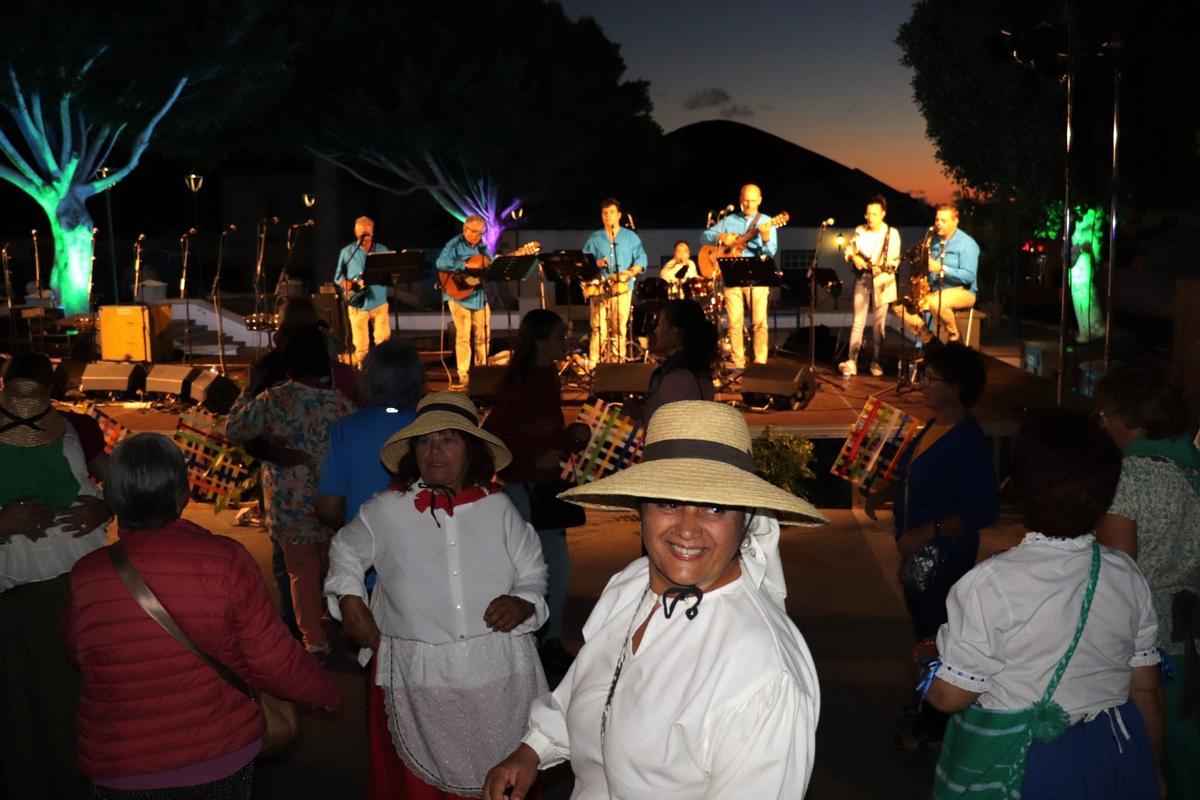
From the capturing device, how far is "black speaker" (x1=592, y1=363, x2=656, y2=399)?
11.6 meters

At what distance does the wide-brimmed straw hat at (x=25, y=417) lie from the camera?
4121 mm

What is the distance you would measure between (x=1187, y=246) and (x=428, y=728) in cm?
4039

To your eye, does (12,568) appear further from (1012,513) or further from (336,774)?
(1012,513)

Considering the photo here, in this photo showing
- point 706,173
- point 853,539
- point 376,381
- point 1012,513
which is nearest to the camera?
point 376,381

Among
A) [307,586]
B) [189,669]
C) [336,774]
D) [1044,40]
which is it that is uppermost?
[1044,40]

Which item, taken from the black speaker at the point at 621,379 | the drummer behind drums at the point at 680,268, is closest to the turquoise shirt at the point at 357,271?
the black speaker at the point at 621,379

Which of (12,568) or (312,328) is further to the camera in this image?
(312,328)

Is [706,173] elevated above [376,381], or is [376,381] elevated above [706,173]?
[706,173]

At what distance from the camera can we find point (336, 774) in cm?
488

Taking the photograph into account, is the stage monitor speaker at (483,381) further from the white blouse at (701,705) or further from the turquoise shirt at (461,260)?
the white blouse at (701,705)

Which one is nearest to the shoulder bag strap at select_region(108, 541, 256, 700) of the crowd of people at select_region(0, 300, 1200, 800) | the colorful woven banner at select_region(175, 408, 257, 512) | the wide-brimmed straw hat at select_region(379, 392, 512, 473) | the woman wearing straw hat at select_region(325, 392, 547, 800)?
the crowd of people at select_region(0, 300, 1200, 800)

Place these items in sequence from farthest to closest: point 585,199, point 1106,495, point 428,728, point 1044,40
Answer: point 585,199 < point 1044,40 < point 428,728 < point 1106,495

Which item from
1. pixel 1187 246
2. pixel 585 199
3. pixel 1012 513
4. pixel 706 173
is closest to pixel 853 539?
pixel 1012 513

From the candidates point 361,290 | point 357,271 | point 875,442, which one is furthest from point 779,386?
point 357,271
